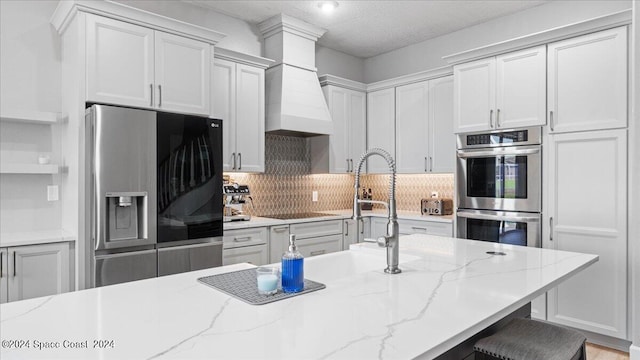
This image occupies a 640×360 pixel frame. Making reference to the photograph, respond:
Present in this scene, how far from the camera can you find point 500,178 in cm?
365

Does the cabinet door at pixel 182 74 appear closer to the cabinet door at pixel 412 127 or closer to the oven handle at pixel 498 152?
the cabinet door at pixel 412 127

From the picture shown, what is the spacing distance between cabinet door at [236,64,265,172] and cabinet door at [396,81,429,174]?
1637 millimetres

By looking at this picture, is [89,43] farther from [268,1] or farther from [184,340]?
[184,340]

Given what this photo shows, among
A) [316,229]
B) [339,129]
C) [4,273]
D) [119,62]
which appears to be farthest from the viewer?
[339,129]

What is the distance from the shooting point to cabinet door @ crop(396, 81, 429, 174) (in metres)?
4.48

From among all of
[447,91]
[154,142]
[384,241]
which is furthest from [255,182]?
[384,241]

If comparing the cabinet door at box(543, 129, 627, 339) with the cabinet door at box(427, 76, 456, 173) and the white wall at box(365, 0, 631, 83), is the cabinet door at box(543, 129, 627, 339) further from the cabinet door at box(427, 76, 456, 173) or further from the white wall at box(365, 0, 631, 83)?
the white wall at box(365, 0, 631, 83)

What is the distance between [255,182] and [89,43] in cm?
205

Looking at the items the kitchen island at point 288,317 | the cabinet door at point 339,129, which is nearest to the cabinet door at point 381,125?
the cabinet door at point 339,129

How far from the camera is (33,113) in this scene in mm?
2930

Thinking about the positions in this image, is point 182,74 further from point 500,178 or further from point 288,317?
point 500,178

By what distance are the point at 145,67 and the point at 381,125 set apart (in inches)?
109

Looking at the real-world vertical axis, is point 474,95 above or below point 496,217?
above

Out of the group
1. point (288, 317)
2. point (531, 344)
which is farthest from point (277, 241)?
point (288, 317)
